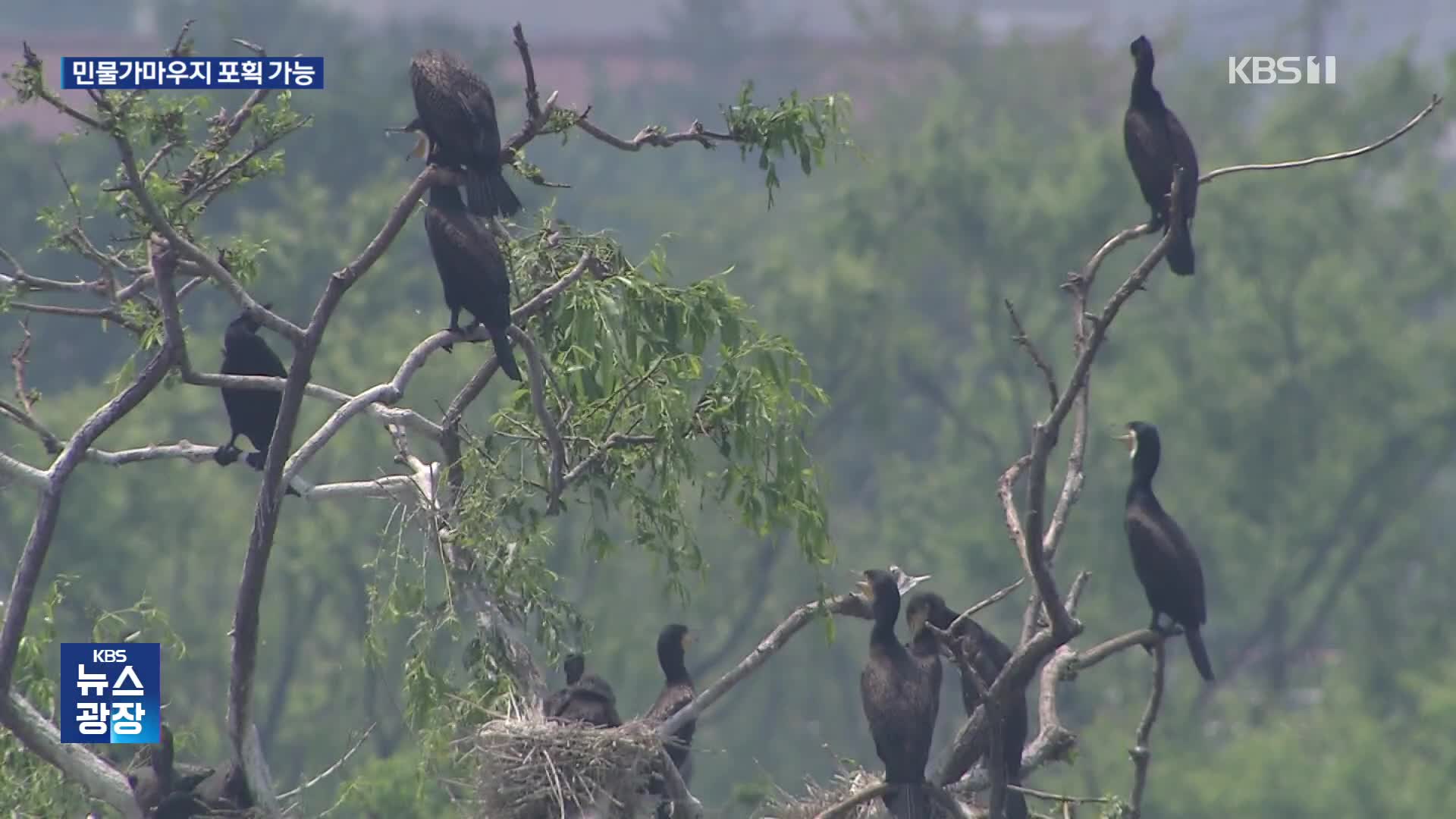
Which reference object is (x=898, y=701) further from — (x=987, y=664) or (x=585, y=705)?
(x=585, y=705)

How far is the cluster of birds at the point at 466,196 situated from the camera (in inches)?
278

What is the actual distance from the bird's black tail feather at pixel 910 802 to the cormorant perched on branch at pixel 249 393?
7.47 ft

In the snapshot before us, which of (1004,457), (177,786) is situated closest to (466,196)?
(177,786)

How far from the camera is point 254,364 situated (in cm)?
832

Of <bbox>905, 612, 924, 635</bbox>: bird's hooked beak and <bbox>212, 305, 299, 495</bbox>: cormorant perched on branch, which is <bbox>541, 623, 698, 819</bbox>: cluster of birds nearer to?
<bbox>905, 612, 924, 635</bbox>: bird's hooked beak

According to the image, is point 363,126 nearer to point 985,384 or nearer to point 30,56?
point 985,384

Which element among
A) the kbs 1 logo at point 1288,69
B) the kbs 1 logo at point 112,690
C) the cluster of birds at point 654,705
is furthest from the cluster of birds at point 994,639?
the kbs 1 logo at point 1288,69

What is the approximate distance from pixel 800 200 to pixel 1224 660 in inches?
576

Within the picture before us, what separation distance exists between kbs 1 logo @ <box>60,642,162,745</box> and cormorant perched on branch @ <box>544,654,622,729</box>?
1.69 meters

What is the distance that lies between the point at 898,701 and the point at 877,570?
48 centimetres

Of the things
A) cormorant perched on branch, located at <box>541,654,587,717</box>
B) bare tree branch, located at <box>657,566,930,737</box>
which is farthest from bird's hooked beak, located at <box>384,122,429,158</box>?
bare tree branch, located at <box>657,566,930,737</box>

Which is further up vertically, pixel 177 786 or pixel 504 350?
pixel 504 350

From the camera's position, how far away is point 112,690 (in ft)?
27.9

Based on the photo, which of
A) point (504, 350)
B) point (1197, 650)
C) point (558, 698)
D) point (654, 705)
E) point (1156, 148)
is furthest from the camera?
point (654, 705)
